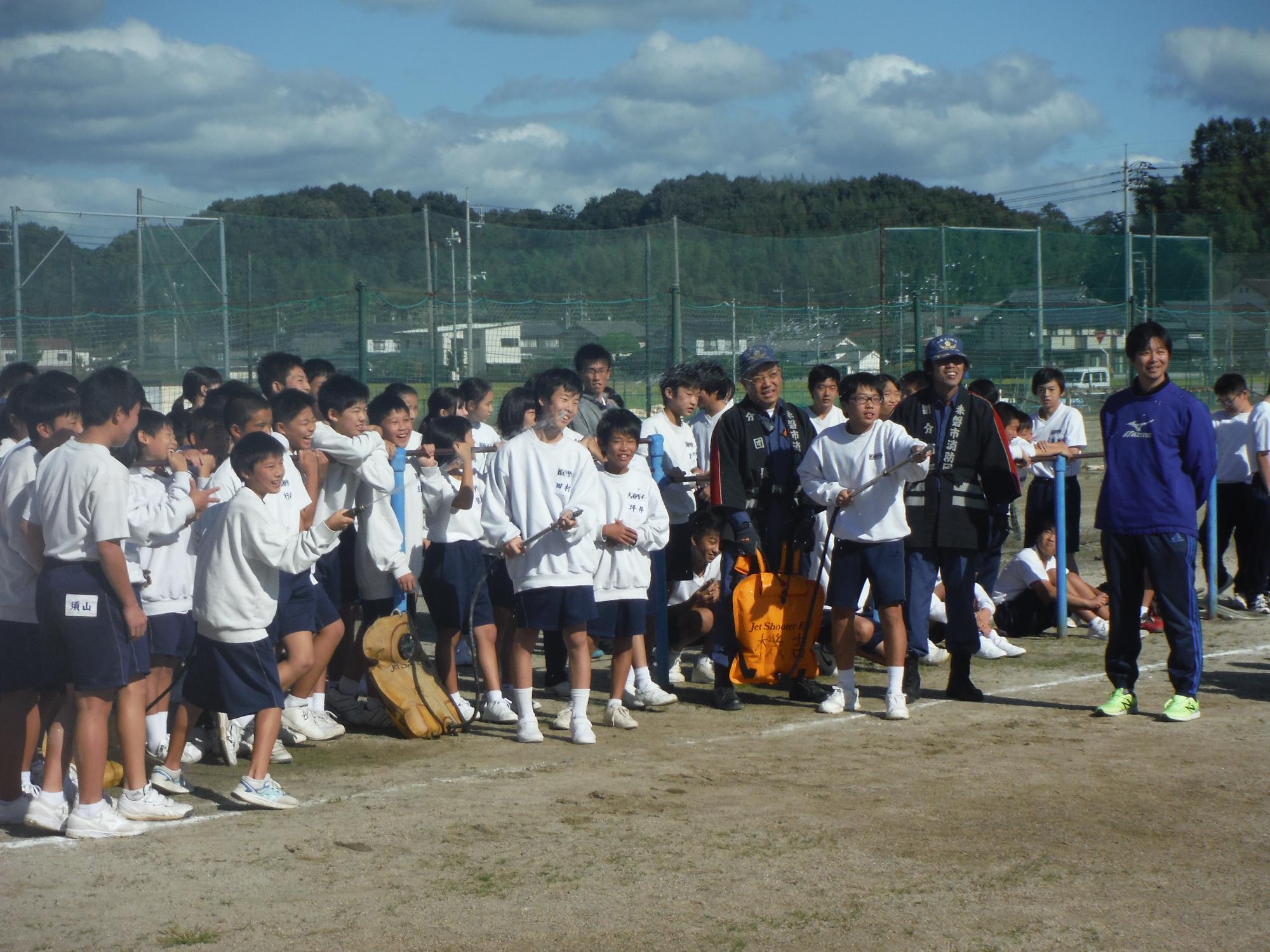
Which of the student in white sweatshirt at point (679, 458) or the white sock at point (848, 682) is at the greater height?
the student in white sweatshirt at point (679, 458)

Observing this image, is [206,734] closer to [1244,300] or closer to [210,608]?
[210,608]

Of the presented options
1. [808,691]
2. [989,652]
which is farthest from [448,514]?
[989,652]

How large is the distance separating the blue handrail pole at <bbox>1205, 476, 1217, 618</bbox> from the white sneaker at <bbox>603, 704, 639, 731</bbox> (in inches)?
201

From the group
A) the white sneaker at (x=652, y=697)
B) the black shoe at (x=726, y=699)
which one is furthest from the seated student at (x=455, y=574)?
the black shoe at (x=726, y=699)

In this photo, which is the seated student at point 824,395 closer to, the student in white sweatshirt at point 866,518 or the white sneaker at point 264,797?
the student in white sweatshirt at point 866,518

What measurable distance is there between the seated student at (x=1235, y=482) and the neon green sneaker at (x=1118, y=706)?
3.47m

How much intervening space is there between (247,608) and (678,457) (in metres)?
3.41

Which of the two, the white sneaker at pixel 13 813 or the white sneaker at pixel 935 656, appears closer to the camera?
the white sneaker at pixel 13 813

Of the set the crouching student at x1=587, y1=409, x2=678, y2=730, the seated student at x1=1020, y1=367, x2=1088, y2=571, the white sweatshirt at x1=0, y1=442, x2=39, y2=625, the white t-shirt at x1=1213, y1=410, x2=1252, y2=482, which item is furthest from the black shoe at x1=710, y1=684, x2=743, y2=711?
the white t-shirt at x1=1213, y1=410, x2=1252, y2=482

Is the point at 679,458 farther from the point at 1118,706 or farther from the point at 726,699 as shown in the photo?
the point at 1118,706

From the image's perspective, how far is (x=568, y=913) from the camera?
4074 mm

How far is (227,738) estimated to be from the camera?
6.13 metres

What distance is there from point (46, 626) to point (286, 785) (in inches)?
54.2

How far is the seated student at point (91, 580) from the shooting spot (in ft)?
15.6
